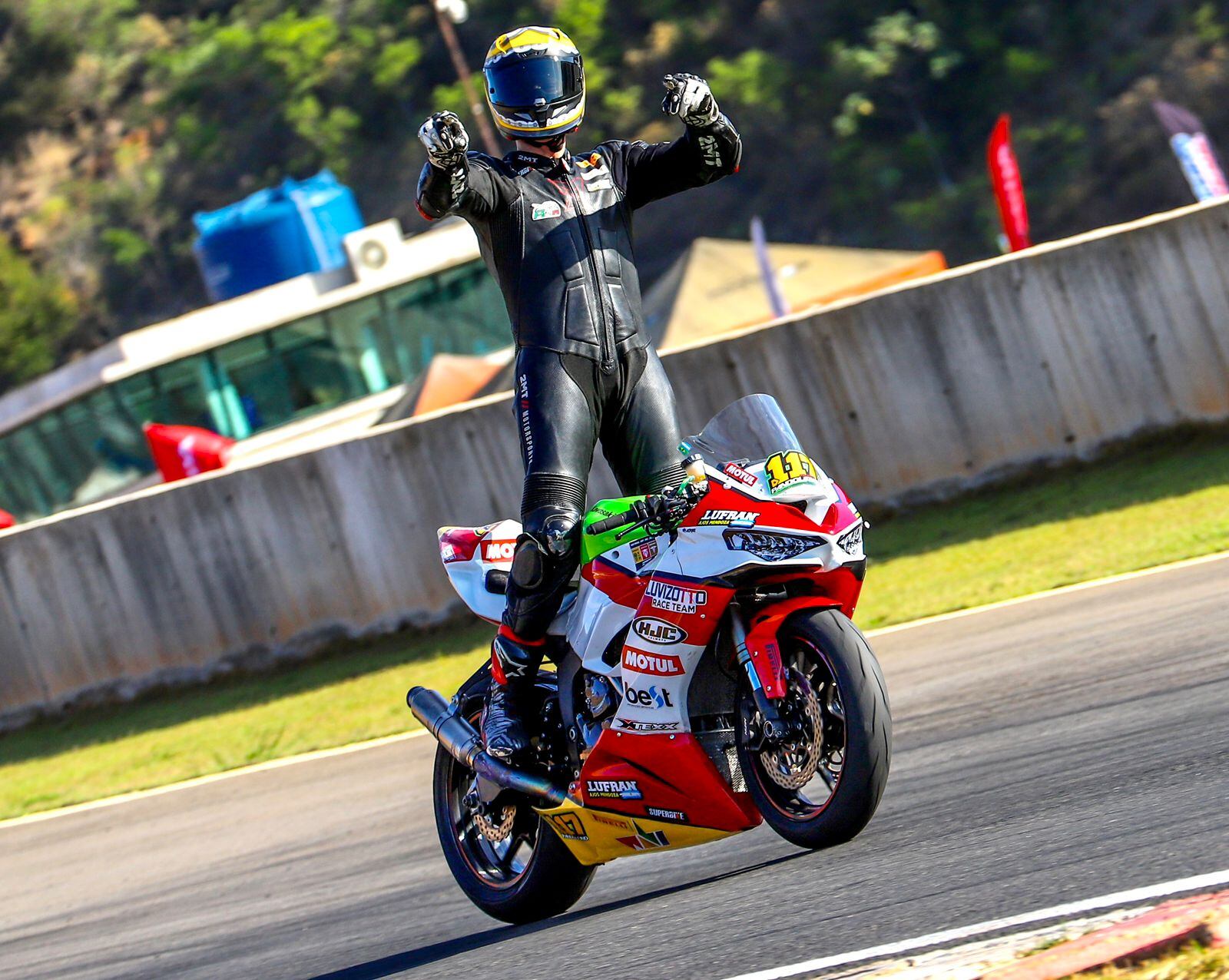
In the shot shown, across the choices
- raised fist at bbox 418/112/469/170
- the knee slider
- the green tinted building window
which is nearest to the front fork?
the knee slider

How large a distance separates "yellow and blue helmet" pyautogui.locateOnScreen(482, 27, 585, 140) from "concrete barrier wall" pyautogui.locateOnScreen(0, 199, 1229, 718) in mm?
7251

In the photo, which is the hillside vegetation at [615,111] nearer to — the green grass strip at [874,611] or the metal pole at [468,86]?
the metal pole at [468,86]

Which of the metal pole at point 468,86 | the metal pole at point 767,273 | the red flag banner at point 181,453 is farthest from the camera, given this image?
the metal pole at point 468,86

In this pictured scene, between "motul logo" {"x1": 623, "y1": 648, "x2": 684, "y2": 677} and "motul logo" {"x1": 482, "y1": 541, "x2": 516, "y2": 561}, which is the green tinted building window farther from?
"motul logo" {"x1": 623, "y1": 648, "x2": 684, "y2": 677}

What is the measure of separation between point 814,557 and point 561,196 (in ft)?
5.48

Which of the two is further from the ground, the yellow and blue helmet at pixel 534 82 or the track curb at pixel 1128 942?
the yellow and blue helmet at pixel 534 82

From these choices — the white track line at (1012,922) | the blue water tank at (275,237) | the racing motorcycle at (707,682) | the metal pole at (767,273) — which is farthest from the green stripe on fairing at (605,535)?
the blue water tank at (275,237)

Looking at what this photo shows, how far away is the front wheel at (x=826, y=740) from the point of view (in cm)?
432

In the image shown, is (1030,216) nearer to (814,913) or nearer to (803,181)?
(803,181)

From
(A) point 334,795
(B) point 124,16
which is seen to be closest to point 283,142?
(B) point 124,16

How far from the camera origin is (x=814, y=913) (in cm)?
418

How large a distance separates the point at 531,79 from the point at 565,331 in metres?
0.85

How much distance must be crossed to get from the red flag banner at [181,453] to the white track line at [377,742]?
8.67 metres

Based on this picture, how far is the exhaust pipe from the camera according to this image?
521 centimetres
